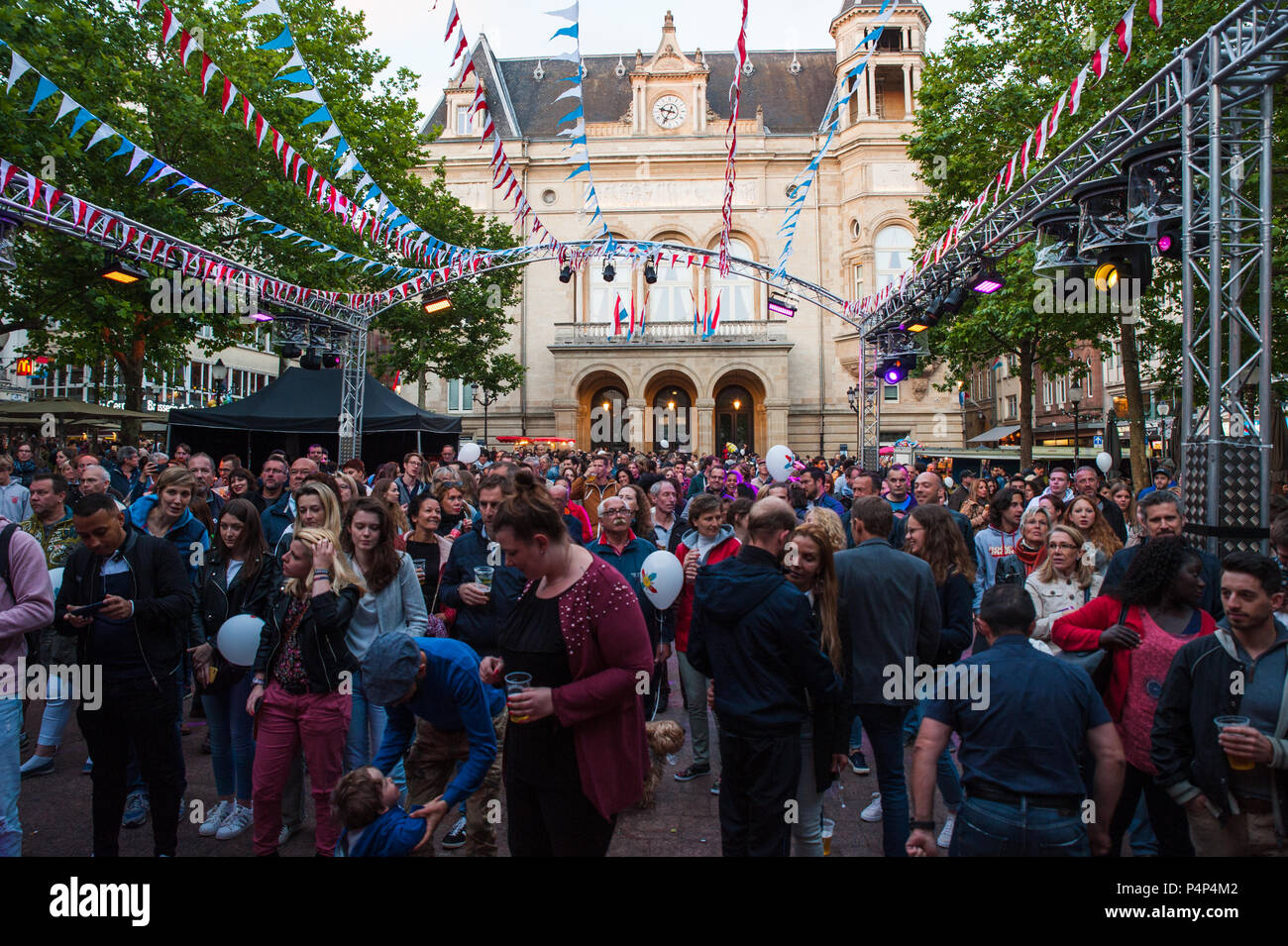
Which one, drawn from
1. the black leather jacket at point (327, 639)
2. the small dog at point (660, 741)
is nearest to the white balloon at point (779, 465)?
the small dog at point (660, 741)

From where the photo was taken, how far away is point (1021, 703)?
2.65 m

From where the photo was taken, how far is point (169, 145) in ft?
52.6

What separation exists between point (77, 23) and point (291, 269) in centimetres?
538

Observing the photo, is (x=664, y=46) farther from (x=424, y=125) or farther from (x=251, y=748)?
(x=251, y=748)

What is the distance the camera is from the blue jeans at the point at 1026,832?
8.45ft

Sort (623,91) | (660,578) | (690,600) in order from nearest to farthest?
1. (660,578)
2. (690,600)
3. (623,91)

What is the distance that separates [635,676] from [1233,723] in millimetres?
2119

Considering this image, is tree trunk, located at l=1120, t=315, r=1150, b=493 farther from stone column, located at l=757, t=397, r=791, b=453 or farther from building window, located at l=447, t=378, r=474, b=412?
building window, located at l=447, t=378, r=474, b=412

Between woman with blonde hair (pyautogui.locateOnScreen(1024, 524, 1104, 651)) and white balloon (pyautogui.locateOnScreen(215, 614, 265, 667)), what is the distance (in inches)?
178

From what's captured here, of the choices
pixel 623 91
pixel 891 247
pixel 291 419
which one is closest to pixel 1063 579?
pixel 291 419

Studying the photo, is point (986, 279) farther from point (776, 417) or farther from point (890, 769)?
point (776, 417)

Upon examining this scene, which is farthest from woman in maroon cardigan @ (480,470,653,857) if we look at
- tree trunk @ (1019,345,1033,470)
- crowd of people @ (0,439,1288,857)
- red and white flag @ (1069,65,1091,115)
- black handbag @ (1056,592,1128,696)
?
tree trunk @ (1019,345,1033,470)

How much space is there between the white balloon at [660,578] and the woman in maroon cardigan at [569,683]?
6.62ft

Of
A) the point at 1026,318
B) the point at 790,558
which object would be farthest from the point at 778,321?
the point at 790,558
